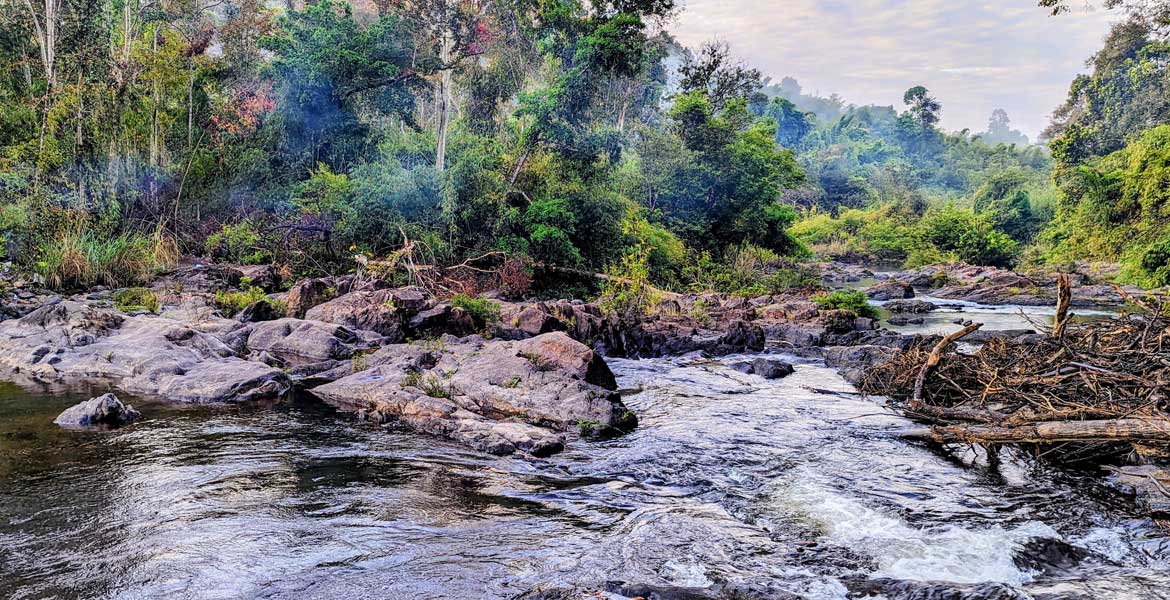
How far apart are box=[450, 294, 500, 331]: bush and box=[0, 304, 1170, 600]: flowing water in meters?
5.79

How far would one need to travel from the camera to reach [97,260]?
18.4 meters

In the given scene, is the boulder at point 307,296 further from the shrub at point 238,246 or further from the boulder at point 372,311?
the shrub at point 238,246

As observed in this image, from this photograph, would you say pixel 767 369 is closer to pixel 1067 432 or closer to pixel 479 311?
pixel 479 311

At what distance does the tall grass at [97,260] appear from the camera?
17922 millimetres

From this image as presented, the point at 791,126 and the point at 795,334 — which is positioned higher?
the point at 791,126

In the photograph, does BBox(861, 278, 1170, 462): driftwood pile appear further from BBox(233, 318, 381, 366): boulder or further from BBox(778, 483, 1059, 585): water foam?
BBox(233, 318, 381, 366): boulder

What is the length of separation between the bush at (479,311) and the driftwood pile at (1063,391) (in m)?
8.36

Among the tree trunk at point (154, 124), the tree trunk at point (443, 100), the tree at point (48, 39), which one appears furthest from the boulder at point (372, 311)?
the tree at point (48, 39)

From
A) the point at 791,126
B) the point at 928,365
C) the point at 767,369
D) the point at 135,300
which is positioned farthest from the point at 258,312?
the point at 791,126

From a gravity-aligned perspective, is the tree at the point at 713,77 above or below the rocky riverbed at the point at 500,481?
Result: above

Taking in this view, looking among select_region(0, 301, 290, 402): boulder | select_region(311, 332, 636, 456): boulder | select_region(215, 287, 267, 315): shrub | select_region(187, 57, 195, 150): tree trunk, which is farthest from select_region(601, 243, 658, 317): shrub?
select_region(187, 57, 195, 150): tree trunk

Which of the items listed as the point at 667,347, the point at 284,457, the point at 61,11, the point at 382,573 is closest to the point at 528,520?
the point at 382,573

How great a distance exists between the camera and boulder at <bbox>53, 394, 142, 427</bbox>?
934cm

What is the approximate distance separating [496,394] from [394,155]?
53.4 feet
